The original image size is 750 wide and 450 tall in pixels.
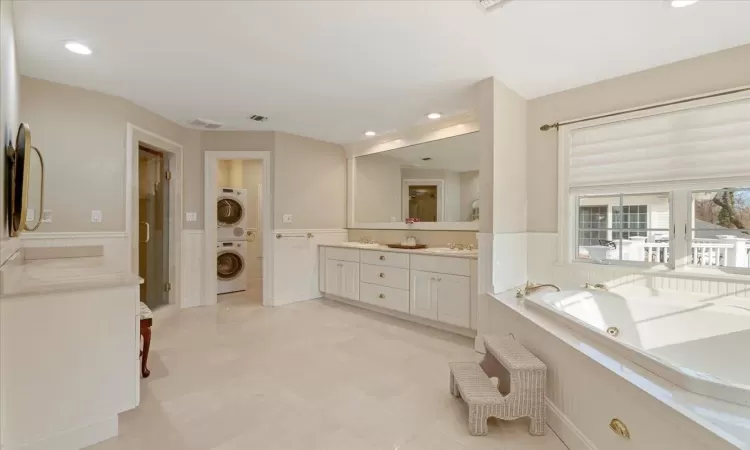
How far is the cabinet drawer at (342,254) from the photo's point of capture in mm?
4367

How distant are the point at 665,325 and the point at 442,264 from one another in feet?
5.63

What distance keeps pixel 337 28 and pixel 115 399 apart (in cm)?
231

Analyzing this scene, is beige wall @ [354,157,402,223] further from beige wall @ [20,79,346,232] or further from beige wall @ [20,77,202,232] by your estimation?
beige wall @ [20,77,202,232]

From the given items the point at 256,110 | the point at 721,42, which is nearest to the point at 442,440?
the point at 721,42

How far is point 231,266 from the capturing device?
5477 millimetres

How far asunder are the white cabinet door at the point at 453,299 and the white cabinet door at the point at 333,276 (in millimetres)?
1557

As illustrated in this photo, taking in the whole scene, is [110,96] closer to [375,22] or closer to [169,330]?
[169,330]

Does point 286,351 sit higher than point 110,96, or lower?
lower

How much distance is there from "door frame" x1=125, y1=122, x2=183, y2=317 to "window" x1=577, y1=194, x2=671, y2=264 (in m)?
4.20

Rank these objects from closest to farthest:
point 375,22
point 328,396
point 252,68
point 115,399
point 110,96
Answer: point 115,399
point 375,22
point 328,396
point 252,68
point 110,96

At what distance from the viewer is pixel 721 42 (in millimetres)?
2168

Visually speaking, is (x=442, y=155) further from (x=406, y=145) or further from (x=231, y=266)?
(x=231, y=266)

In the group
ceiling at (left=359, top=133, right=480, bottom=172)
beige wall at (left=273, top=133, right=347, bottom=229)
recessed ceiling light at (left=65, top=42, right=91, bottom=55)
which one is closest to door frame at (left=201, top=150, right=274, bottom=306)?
beige wall at (left=273, top=133, right=347, bottom=229)

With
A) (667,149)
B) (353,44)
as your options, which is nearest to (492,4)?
(353,44)
